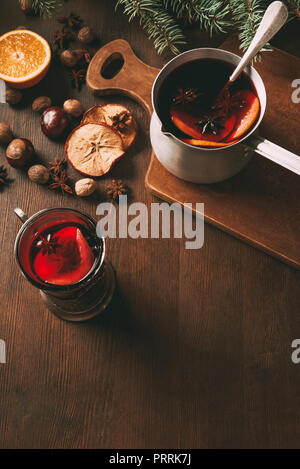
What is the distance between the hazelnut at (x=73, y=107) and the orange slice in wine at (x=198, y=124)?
8.5 inches

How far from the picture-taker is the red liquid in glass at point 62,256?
2.22 ft

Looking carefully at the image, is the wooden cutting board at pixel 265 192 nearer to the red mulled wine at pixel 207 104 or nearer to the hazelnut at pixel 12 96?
the red mulled wine at pixel 207 104

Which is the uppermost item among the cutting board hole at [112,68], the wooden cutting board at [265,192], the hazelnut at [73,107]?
the cutting board hole at [112,68]

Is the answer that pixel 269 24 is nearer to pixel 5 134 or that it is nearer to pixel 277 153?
pixel 277 153

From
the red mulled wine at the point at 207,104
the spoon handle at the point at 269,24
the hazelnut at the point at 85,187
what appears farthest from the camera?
the hazelnut at the point at 85,187

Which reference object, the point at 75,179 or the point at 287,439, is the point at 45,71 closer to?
the point at 75,179

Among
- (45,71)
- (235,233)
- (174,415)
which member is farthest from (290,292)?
(45,71)

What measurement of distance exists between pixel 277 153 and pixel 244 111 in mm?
91

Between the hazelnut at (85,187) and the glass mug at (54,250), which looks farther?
the hazelnut at (85,187)

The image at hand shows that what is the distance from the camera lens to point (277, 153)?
0.65 m

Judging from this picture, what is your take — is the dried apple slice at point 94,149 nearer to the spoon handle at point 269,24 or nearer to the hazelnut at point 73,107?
the hazelnut at point 73,107

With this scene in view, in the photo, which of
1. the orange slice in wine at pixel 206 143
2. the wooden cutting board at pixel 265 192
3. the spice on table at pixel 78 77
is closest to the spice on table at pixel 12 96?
the spice on table at pixel 78 77

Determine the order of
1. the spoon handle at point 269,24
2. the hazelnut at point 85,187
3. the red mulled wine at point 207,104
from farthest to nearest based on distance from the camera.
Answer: the hazelnut at point 85,187 → the red mulled wine at point 207,104 → the spoon handle at point 269,24

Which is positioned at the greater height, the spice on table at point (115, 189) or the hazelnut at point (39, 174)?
the hazelnut at point (39, 174)
